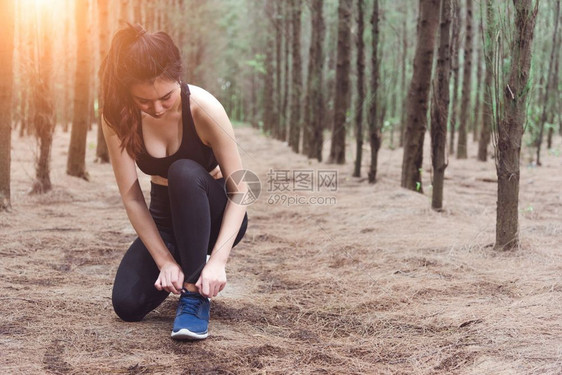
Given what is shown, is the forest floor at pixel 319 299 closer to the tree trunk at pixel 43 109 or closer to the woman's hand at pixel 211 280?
the woman's hand at pixel 211 280

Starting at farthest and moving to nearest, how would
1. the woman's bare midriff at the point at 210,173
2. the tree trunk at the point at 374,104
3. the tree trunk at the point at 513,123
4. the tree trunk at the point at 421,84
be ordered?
the tree trunk at the point at 374,104, the tree trunk at the point at 421,84, the tree trunk at the point at 513,123, the woman's bare midriff at the point at 210,173

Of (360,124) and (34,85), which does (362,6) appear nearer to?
(360,124)

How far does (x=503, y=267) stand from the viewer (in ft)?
10.9

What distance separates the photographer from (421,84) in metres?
6.23

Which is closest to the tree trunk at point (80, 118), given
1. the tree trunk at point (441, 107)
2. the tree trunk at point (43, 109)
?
the tree trunk at point (43, 109)

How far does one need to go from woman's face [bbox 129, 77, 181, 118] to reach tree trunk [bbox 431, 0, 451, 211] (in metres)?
3.44

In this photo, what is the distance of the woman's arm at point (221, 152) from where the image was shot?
2.32 metres

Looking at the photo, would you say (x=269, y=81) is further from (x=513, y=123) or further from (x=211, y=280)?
(x=211, y=280)

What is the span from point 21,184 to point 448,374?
21.1 ft

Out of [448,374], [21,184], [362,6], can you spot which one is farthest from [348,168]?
[448,374]

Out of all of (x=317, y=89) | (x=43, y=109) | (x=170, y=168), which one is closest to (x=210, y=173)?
(x=170, y=168)

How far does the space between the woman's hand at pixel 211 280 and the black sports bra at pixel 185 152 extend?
526 millimetres

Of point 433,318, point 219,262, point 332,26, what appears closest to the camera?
point 219,262

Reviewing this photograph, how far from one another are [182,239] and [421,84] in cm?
463
